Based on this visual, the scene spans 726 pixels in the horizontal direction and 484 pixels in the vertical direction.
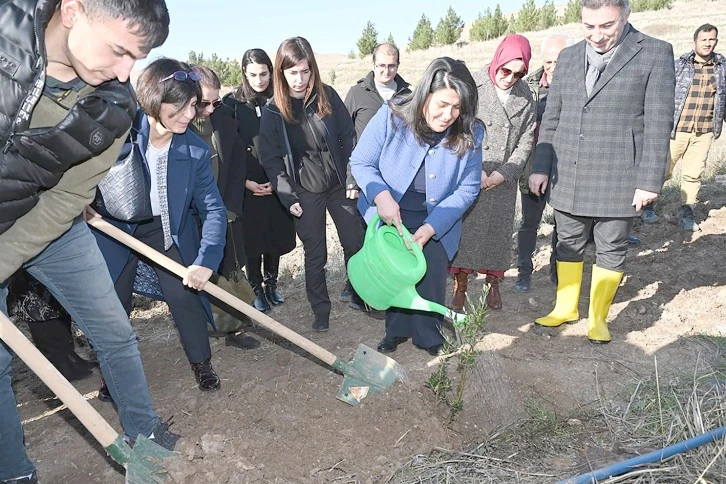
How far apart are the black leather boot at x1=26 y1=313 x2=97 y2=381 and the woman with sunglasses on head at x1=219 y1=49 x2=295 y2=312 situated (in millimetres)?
1263

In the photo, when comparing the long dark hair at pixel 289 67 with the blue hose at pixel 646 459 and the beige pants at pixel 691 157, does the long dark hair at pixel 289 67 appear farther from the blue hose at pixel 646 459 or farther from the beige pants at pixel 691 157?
the beige pants at pixel 691 157

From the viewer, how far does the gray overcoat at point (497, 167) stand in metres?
3.81

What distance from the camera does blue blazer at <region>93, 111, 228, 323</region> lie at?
9.20 ft

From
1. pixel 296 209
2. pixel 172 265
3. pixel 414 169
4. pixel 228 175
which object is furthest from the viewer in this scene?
pixel 228 175

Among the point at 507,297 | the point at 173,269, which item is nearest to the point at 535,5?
the point at 507,297

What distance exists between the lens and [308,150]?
376 centimetres

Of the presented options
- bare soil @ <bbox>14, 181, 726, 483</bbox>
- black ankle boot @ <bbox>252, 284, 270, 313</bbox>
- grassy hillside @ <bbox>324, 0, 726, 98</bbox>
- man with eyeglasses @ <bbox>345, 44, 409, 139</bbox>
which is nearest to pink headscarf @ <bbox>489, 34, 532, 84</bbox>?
man with eyeglasses @ <bbox>345, 44, 409, 139</bbox>

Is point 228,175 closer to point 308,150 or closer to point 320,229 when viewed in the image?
point 308,150

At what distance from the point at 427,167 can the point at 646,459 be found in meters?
1.70

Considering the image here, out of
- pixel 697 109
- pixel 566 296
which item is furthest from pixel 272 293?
pixel 697 109

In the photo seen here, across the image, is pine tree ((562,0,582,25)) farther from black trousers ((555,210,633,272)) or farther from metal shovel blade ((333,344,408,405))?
metal shovel blade ((333,344,408,405))

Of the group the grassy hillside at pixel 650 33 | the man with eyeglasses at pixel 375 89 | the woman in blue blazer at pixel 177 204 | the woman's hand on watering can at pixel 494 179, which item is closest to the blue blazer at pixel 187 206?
the woman in blue blazer at pixel 177 204

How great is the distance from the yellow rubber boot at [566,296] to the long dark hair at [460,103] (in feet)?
4.07

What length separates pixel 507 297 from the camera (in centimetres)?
448
